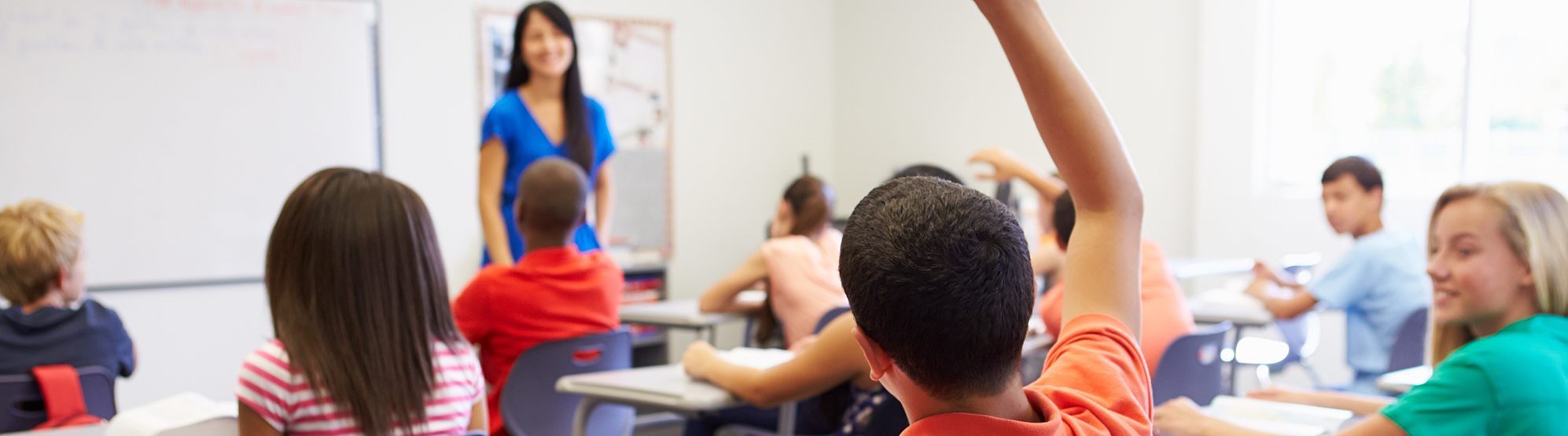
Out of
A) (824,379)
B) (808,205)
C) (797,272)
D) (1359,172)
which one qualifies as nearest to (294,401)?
(824,379)

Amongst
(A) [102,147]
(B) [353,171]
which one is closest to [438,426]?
(B) [353,171]

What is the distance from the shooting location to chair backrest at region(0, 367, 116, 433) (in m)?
2.01

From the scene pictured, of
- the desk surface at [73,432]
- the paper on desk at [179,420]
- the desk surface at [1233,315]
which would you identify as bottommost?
the desk surface at [1233,315]

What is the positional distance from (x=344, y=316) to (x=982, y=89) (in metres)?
5.07

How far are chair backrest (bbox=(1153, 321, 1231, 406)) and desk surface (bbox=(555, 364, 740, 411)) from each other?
1.08m

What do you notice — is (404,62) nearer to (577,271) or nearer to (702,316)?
(702,316)

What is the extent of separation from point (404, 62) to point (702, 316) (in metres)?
2.29

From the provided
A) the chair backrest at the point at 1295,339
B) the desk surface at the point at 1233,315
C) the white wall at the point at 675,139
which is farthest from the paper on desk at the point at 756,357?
the chair backrest at the point at 1295,339

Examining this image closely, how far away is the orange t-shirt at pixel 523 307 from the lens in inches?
92.1

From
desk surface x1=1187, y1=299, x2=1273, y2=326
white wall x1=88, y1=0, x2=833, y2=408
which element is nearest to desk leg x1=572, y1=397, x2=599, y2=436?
desk surface x1=1187, y1=299, x2=1273, y2=326

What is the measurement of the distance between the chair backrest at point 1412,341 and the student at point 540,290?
219cm

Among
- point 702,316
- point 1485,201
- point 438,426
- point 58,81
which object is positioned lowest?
point 702,316

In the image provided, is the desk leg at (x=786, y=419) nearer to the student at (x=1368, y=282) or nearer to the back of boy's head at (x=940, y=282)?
the back of boy's head at (x=940, y=282)

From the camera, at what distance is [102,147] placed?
4223 mm
